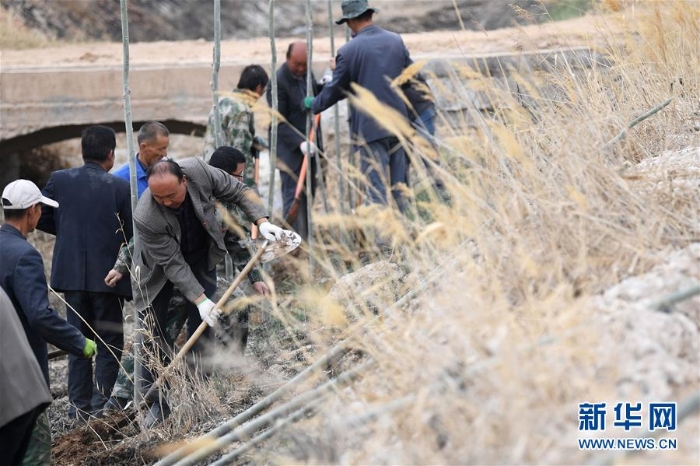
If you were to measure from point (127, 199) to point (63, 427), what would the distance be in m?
1.34

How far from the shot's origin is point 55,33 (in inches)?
526

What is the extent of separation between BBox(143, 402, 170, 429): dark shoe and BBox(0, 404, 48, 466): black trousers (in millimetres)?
977

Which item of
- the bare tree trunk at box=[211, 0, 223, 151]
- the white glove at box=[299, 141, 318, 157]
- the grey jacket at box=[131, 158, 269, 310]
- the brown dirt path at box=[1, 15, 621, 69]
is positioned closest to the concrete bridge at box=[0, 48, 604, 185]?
the brown dirt path at box=[1, 15, 621, 69]

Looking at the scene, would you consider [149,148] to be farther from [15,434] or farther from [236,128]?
[15,434]

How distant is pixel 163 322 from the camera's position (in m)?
4.99

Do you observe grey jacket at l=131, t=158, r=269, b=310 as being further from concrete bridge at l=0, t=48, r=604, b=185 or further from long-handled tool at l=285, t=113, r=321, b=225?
concrete bridge at l=0, t=48, r=604, b=185

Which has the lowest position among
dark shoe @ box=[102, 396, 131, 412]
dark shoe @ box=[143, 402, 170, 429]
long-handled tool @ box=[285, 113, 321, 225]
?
dark shoe @ box=[102, 396, 131, 412]

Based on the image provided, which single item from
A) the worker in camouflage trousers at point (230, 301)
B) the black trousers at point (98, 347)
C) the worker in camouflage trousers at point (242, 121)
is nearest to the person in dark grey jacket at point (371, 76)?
the worker in camouflage trousers at point (242, 121)

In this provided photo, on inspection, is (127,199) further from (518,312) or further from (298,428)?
(518,312)

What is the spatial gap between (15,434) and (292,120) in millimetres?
3510

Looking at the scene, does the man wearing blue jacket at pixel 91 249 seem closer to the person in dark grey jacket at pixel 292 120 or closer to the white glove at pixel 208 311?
the white glove at pixel 208 311

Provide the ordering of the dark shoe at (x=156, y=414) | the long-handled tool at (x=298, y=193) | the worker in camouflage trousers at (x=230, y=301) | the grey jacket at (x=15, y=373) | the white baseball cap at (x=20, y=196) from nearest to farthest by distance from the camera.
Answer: the grey jacket at (x=15, y=373), the white baseball cap at (x=20, y=196), the dark shoe at (x=156, y=414), the worker in camouflage trousers at (x=230, y=301), the long-handled tool at (x=298, y=193)

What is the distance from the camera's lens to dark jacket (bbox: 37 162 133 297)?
16.8 feet

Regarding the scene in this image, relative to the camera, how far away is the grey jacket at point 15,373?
3.61 metres
